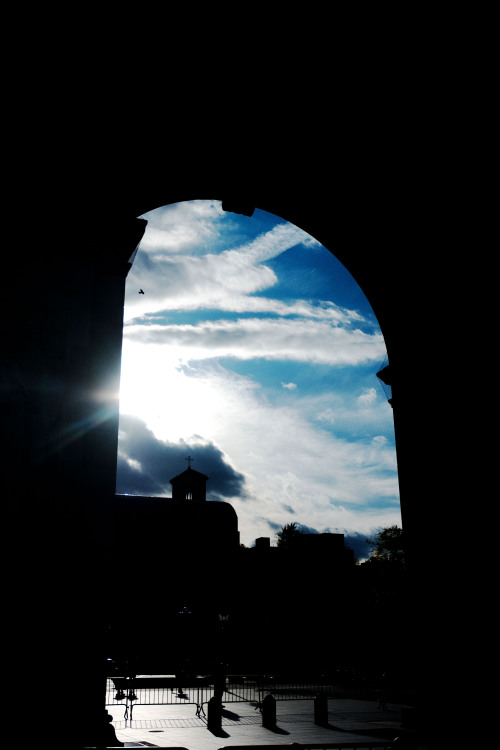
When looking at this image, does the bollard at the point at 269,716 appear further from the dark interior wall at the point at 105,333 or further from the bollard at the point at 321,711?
the dark interior wall at the point at 105,333

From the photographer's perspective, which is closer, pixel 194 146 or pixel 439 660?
pixel 439 660

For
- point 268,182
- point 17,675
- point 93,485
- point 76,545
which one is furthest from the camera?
point 268,182

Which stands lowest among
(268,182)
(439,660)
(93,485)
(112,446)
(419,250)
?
(439,660)

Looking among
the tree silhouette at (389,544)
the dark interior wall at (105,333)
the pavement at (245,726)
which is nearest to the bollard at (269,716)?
the pavement at (245,726)

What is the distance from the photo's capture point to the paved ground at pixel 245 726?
15.5m

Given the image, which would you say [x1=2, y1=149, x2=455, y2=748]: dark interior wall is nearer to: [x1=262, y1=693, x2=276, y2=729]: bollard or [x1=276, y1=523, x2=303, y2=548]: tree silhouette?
[x1=262, y1=693, x2=276, y2=729]: bollard

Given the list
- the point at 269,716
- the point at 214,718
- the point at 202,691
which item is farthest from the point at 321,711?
the point at 202,691

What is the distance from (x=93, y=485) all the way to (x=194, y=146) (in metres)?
5.79

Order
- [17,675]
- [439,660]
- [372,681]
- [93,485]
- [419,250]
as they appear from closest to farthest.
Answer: [17,675] → [93,485] → [439,660] → [419,250] → [372,681]

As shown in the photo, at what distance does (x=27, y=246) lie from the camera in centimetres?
754

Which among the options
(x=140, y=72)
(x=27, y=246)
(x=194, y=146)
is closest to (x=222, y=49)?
(x=140, y=72)

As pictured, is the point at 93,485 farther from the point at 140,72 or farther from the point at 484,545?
the point at 140,72

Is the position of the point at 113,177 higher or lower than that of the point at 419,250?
higher

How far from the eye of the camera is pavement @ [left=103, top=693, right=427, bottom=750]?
1547 cm
